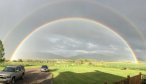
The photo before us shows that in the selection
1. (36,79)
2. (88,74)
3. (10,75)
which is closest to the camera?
(10,75)

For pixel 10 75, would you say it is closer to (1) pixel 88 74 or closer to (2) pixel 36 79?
(2) pixel 36 79

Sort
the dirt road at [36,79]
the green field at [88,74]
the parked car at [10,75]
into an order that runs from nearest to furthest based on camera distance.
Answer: the parked car at [10,75] → the dirt road at [36,79] → the green field at [88,74]

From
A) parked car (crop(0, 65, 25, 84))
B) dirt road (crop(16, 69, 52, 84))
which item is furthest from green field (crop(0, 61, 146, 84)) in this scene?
parked car (crop(0, 65, 25, 84))

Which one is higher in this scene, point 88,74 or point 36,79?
point 88,74

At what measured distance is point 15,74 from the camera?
34.2 metres

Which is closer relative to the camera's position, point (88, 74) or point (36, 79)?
point (36, 79)

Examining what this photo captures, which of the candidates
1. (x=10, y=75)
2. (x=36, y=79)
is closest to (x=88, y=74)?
(x=36, y=79)

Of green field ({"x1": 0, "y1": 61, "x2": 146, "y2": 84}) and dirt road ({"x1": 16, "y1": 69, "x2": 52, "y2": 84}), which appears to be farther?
green field ({"x1": 0, "y1": 61, "x2": 146, "y2": 84})

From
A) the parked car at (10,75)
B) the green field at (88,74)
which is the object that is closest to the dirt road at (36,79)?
the green field at (88,74)

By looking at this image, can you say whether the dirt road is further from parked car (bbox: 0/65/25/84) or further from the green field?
parked car (bbox: 0/65/25/84)

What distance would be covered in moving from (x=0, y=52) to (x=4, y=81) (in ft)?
339

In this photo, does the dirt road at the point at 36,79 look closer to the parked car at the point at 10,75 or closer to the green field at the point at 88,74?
the green field at the point at 88,74

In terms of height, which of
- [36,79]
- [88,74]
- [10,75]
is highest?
[88,74]

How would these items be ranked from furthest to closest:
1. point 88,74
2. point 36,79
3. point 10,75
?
point 88,74 < point 36,79 < point 10,75
